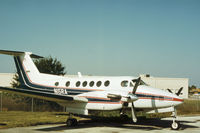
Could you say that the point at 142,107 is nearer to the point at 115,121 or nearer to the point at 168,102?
the point at 168,102

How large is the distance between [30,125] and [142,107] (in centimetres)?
690

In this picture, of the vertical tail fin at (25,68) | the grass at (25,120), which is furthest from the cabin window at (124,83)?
the vertical tail fin at (25,68)

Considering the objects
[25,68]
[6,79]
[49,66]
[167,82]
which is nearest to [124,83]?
[25,68]

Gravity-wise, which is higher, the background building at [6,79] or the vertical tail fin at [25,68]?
the vertical tail fin at [25,68]

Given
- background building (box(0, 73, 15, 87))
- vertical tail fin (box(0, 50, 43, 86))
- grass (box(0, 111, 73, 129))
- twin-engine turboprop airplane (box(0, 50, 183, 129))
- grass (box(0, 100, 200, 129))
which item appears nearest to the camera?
twin-engine turboprop airplane (box(0, 50, 183, 129))

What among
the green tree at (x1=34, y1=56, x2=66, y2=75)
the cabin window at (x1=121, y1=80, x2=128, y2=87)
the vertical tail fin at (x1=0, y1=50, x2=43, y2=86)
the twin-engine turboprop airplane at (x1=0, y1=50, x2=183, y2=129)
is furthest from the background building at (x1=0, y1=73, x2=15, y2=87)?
the cabin window at (x1=121, y1=80, x2=128, y2=87)

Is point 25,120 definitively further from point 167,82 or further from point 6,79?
point 167,82

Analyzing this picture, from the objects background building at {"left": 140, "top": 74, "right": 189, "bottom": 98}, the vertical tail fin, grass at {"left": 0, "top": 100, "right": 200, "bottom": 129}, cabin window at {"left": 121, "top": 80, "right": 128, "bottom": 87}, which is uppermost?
the vertical tail fin

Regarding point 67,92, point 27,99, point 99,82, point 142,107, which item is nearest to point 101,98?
point 99,82

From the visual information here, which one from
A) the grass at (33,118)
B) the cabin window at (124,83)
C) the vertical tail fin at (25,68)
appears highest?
the vertical tail fin at (25,68)

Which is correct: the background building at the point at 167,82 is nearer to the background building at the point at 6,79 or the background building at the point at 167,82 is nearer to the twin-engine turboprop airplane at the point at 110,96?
the background building at the point at 6,79

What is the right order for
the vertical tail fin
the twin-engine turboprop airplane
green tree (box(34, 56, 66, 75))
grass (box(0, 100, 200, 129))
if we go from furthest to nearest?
green tree (box(34, 56, 66, 75)), the vertical tail fin, grass (box(0, 100, 200, 129)), the twin-engine turboprop airplane

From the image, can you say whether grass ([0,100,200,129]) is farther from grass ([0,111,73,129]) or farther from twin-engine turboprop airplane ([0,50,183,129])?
twin-engine turboprop airplane ([0,50,183,129])

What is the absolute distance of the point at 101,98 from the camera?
517 inches
